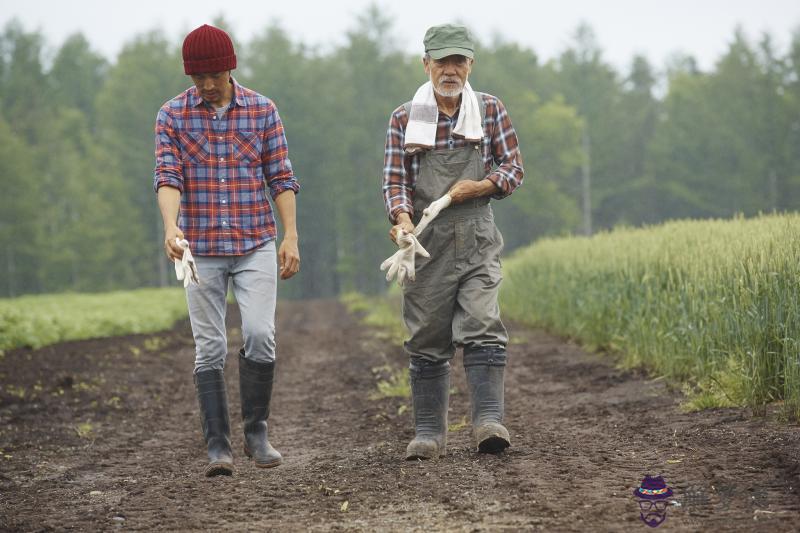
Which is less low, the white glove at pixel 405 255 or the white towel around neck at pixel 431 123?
the white towel around neck at pixel 431 123

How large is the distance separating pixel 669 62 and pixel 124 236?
49.8 m

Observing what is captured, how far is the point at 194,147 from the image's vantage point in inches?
186

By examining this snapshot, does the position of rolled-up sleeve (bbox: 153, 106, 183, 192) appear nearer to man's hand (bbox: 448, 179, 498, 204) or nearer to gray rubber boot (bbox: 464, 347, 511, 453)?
man's hand (bbox: 448, 179, 498, 204)

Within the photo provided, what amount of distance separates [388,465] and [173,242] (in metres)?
1.59

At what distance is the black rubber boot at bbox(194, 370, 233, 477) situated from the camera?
474 centimetres

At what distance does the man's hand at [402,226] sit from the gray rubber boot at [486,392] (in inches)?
28.9

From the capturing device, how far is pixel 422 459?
194 inches

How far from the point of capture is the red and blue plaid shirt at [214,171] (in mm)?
4668

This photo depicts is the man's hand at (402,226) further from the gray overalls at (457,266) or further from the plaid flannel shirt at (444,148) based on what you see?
the gray overalls at (457,266)

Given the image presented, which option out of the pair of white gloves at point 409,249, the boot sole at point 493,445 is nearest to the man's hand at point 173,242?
the pair of white gloves at point 409,249

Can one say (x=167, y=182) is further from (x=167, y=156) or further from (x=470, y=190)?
(x=470, y=190)

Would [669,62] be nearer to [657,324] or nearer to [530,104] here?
[530,104]

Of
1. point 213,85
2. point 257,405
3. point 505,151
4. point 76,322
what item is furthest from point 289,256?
point 76,322

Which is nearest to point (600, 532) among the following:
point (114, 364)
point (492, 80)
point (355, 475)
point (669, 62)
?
point (355, 475)
